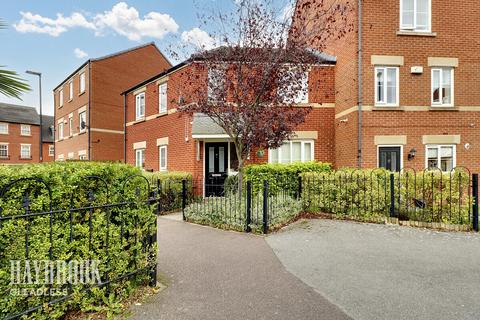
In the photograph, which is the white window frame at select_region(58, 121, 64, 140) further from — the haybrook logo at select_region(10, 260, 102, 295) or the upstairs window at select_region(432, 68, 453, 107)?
the upstairs window at select_region(432, 68, 453, 107)

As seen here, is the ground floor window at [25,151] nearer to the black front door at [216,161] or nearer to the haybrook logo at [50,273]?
the black front door at [216,161]

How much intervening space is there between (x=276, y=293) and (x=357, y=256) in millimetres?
2111

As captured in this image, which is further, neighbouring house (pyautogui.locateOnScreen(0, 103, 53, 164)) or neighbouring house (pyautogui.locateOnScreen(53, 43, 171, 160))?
neighbouring house (pyautogui.locateOnScreen(0, 103, 53, 164))

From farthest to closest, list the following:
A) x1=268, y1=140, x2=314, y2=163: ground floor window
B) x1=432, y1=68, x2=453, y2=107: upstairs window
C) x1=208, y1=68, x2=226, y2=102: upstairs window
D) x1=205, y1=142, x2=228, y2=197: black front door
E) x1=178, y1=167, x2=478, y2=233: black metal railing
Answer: x1=205, y1=142, x2=228, y2=197: black front door, x1=268, y1=140, x2=314, y2=163: ground floor window, x1=432, y1=68, x2=453, y2=107: upstairs window, x1=208, y1=68, x2=226, y2=102: upstairs window, x1=178, y1=167, x2=478, y2=233: black metal railing

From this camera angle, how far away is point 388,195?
7438mm

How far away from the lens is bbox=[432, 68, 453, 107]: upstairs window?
11.5 meters

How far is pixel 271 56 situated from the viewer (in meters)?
7.45

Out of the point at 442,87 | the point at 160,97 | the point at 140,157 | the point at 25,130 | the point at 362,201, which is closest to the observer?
the point at 362,201

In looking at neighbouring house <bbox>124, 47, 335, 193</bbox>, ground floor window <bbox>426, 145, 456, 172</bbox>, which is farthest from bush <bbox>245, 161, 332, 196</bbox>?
ground floor window <bbox>426, 145, 456, 172</bbox>

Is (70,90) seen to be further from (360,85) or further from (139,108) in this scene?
(360,85)

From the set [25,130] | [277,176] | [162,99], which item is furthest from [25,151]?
[277,176]

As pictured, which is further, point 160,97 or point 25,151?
point 25,151

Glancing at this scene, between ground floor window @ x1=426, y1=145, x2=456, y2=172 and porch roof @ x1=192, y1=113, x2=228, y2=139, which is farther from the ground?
porch roof @ x1=192, y1=113, x2=228, y2=139

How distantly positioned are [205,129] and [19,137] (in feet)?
142
